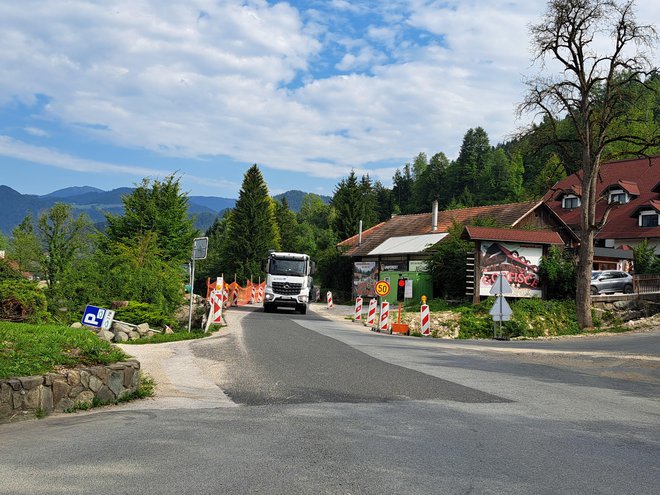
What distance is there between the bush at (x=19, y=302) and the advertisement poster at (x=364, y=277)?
3400 cm

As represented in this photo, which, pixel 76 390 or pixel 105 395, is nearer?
pixel 76 390

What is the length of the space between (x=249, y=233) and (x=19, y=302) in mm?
58857

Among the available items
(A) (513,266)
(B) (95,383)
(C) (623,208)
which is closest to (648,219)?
(C) (623,208)

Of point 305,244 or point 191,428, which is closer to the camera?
point 191,428

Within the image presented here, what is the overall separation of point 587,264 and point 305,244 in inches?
2722

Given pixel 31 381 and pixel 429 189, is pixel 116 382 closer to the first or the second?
pixel 31 381

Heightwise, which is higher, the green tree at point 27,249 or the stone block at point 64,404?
the green tree at point 27,249

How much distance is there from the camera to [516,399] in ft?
29.4

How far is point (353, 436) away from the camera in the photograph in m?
6.39

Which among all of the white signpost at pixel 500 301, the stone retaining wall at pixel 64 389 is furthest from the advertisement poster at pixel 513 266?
the stone retaining wall at pixel 64 389

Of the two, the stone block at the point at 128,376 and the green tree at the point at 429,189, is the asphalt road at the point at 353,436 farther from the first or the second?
the green tree at the point at 429,189

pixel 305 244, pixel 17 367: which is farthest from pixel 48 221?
pixel 305 244

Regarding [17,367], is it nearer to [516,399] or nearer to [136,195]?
[516,399]

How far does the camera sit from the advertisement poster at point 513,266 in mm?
29312
